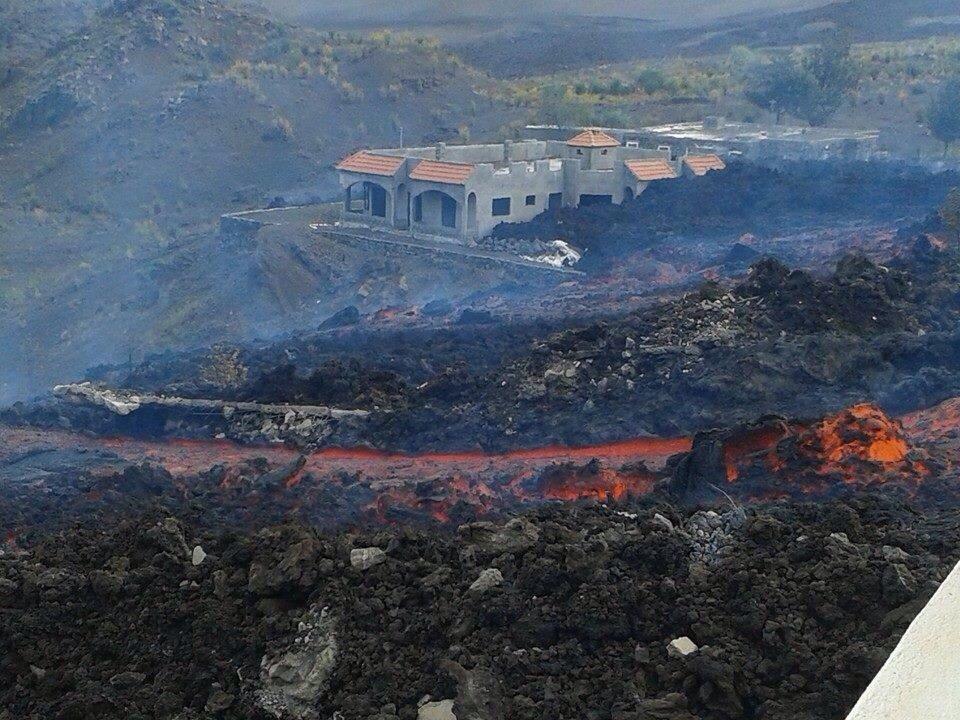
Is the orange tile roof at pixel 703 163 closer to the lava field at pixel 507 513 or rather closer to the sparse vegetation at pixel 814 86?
the sparse vegetation at pixel 814 86

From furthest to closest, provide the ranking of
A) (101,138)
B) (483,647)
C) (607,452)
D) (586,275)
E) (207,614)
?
(101,138) < (586,275) < (607,452) < (207,614) < (483,647)

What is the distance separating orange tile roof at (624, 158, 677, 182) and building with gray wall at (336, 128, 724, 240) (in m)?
0.02

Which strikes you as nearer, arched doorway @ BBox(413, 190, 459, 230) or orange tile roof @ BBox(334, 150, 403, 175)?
arched doorway @ BBox(413, 190, 459, 230)

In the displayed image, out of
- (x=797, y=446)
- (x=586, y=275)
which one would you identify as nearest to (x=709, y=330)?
(x=797, y=446)

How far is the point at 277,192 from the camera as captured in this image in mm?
36031

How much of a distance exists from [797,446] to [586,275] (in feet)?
43.3

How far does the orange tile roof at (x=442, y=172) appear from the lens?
85.1 ft

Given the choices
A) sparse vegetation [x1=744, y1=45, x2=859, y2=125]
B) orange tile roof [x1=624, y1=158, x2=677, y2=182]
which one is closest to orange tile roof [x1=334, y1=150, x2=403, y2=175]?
orange tile roof [x1=624, y1=158, x2=677, y2=182]

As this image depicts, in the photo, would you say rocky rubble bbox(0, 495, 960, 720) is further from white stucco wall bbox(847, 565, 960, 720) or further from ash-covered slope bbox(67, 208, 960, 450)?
ash-covered slope bbox(67, 208, 960, 450)

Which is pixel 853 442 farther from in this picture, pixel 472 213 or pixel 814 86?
pixel 814 86

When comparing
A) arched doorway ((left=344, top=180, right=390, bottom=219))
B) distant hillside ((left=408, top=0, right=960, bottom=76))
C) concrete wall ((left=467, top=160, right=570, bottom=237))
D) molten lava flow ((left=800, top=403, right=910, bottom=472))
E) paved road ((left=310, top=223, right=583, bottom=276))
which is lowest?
paved road ((left=310, top=223, right=583, bottom=276))

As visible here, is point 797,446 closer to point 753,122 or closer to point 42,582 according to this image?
point 42,582

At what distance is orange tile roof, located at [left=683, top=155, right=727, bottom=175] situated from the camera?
1147 inches

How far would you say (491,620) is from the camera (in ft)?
25.1
